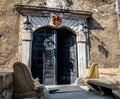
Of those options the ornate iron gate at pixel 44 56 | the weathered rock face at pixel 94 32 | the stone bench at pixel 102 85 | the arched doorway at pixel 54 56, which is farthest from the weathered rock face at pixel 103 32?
the stone bench at pixel 102 85

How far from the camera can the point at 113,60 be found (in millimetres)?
6852

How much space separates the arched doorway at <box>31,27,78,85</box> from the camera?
20.3 feet

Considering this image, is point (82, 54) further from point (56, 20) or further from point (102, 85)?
point (102, 85)

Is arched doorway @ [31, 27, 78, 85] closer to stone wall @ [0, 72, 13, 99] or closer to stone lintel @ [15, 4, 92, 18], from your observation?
stone lintel @ [15, 4, 92, 18]

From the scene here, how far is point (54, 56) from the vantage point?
6316mm

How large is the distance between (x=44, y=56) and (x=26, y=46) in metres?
0.77

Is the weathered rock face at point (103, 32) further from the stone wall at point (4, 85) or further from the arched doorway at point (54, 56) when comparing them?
the stone wall at point (4, 85)

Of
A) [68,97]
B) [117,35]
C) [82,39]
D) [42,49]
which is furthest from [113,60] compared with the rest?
[68,97]

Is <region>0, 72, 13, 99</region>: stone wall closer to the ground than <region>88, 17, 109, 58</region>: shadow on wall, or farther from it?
closer to the ground

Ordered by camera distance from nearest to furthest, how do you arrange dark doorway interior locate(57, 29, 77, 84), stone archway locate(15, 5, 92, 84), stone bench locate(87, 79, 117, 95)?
stone bench locate(87, 79, 117, 95)
stone archway locate(15, 5, 92, 84)
dark doorway interior locate(57, 29, 77, 84)

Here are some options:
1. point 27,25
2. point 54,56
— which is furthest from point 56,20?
point 54,56

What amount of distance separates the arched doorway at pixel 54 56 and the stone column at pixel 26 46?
0.23 metres

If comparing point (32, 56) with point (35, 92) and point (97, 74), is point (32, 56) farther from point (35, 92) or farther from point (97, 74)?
point (35, 92)

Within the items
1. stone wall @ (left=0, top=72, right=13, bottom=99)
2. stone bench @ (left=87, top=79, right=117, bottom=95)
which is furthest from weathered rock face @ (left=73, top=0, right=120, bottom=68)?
stone wall @ (left=0, top=72, right=13, bottom=99)
